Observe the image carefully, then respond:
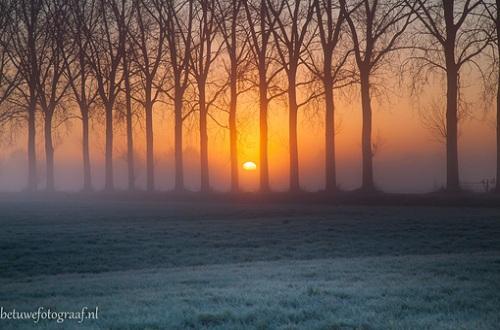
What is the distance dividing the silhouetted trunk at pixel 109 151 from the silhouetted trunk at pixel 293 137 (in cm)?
1722

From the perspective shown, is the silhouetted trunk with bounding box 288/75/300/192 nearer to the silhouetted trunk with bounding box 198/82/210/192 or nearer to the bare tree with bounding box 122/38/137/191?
the silhouetted trunk with bounding box 198/82/210/192

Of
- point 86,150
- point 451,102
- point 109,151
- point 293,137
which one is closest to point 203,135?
point 293,137

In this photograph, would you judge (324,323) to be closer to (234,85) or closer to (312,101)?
(312,101)

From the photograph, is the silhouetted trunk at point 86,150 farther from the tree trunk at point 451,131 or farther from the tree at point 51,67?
the tree trunk at point 451,131

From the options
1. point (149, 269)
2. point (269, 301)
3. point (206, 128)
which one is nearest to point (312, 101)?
point (206, 128)

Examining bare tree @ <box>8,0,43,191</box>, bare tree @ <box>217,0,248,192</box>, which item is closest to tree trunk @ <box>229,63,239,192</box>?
bare tree @ <box>217,0,248,192</box>

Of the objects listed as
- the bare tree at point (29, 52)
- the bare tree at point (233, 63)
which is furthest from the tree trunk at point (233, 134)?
the bare tree at point (29, 52)

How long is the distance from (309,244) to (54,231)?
928 cm

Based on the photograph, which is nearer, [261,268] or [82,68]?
[261,268]

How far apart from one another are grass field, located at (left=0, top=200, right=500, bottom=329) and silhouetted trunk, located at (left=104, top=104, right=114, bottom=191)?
20.1 m

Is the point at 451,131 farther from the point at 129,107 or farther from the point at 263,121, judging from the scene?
the point at 129,107

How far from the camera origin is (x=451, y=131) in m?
31.7

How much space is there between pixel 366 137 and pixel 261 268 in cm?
2102

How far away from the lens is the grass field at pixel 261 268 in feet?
29.6
